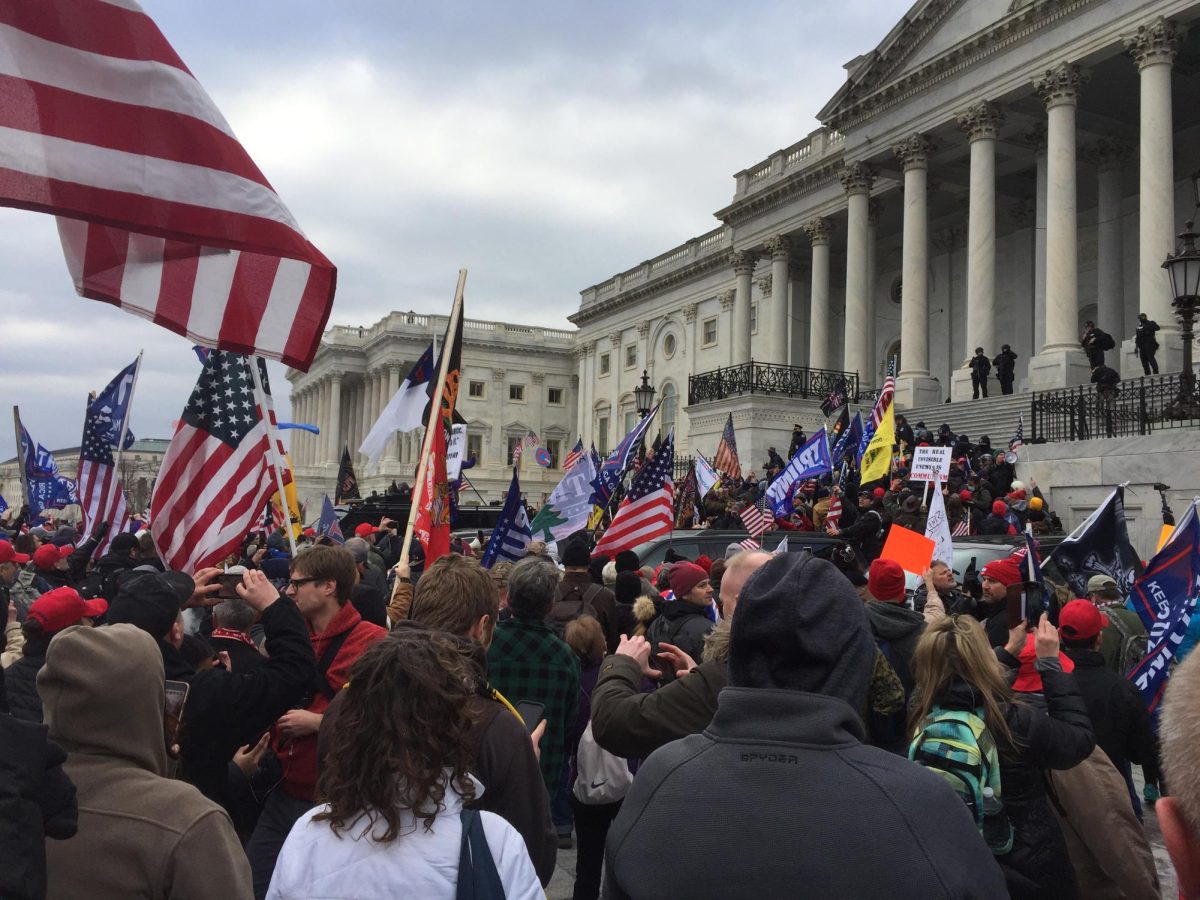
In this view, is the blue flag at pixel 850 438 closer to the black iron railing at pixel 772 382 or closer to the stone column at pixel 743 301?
the black iron railing at pixel 772 382

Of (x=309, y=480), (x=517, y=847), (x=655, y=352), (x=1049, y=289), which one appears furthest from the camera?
(x=309, y=480)

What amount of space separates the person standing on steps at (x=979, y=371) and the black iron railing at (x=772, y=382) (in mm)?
4964

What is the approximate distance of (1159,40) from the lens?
2228 centimetres

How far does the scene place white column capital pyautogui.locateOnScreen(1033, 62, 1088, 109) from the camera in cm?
2447

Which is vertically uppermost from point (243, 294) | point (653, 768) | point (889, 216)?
point (889, 216)

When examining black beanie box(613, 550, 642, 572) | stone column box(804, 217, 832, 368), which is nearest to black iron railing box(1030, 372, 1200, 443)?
black beanie box(613, 550, 642, 572)

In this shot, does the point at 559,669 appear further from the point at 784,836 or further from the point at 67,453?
the point at 67,453

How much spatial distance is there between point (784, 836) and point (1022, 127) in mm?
31074

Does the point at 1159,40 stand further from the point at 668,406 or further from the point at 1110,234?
the point at 668,406

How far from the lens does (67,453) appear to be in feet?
272

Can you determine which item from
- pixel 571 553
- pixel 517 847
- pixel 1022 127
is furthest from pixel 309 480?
pixel 517 847

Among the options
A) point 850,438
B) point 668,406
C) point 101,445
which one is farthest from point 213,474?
point 668,406

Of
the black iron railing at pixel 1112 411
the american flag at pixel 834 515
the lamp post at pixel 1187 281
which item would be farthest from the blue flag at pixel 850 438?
the lamp post at pixel 1187 281

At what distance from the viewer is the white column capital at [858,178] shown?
31.8 meters
